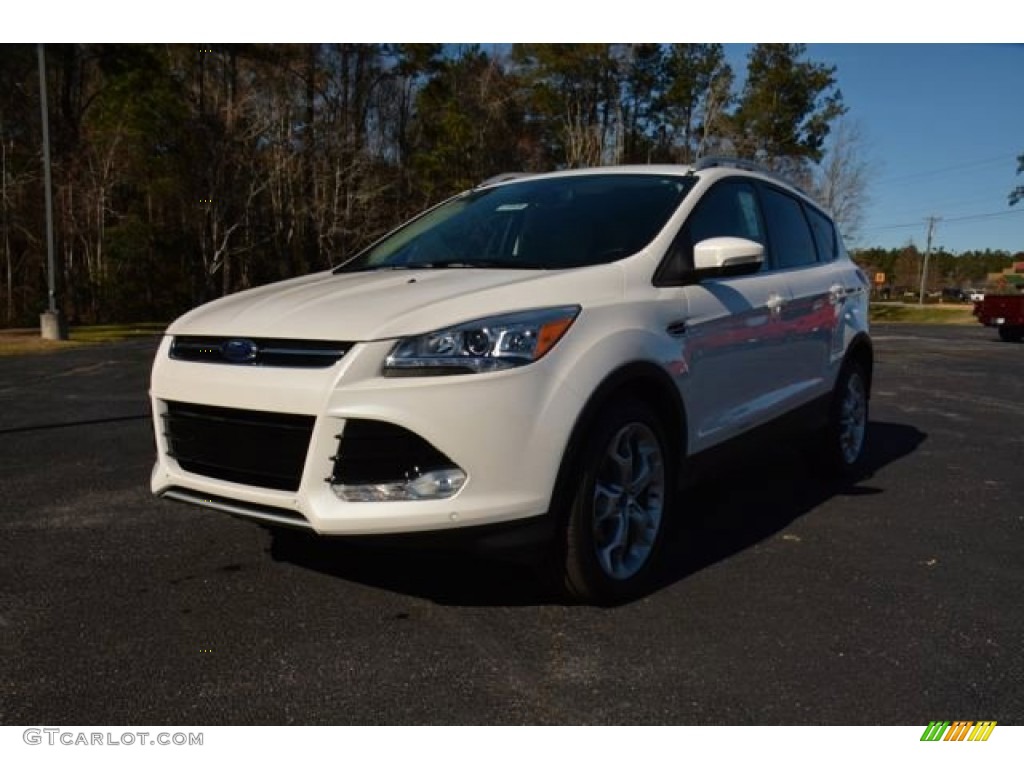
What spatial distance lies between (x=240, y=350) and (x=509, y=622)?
4.66 feet

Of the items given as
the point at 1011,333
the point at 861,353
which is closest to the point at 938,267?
the point at 1011,333

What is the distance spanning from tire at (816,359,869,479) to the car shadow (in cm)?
13

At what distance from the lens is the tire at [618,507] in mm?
3000

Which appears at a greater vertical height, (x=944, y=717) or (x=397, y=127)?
(x=397, y=127)

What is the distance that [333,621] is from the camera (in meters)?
3.07

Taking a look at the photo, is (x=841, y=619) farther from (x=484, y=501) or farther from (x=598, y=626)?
(x=484, y=501)

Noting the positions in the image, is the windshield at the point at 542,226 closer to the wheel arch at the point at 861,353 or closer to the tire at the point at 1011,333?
the wheel arch at the point at 861,353

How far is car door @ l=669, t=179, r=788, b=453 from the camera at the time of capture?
11.9ft

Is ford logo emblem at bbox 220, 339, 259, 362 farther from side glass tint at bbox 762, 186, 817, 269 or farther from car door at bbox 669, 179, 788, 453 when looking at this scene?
side glass tint at bbox 762, 186, 817, 269

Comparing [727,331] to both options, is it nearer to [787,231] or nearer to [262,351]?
[787,231]

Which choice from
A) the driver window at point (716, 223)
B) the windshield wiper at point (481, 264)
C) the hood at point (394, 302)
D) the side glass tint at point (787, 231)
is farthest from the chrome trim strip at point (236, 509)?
the side glass tint at point (787, 231)

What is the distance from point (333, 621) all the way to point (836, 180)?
43.3m

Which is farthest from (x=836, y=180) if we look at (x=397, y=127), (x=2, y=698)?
(x=2, y=698)

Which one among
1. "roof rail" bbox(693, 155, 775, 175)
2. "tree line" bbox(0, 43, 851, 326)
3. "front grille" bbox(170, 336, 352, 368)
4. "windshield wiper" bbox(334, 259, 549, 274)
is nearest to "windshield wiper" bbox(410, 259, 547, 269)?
"windshield wiper" bbox(334, 259, 549, 274)
